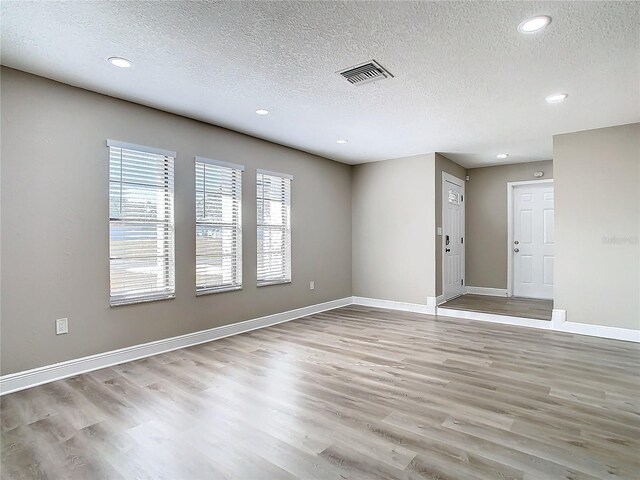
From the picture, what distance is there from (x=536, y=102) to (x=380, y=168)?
2971mm

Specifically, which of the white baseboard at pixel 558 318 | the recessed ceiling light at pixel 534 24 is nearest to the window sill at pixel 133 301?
the recessed ceiling light at pixel 534 24

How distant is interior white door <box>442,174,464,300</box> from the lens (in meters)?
6.12

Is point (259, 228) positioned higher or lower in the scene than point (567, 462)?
higher

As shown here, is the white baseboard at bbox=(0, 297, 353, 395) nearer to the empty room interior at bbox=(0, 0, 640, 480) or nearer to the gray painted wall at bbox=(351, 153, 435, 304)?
the empty room interior at bbox=(0, 0, 640, 480)

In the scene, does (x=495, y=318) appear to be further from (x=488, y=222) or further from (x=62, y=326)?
(x=62, y=326)

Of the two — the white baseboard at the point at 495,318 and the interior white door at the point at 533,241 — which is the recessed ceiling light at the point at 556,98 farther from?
the interior white door at the point at 533,241

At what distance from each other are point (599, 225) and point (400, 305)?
296 cm

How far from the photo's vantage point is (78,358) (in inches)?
126

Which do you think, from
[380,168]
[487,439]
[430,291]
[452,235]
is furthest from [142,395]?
[452,235]

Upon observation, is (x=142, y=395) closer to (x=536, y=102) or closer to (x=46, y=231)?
(x=46, y=231)

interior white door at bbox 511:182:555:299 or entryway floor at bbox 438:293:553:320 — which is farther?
interior white door at bbox 511:182:555:299

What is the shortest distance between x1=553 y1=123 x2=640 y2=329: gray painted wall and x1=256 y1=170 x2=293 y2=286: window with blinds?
3675 mm

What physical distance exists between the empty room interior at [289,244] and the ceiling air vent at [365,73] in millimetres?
22

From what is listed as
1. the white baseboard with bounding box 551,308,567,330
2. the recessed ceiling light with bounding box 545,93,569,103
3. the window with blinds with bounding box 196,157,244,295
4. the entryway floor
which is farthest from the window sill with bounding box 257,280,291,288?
the recessed ceiling light with bounding box 545,93,569,103
